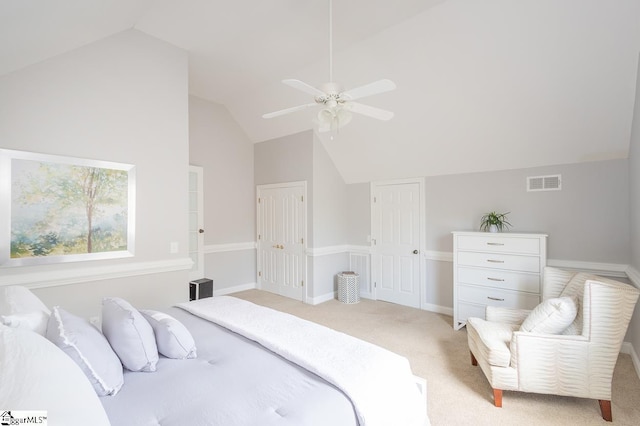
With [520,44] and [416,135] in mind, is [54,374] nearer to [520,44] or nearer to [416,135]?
[520,44]

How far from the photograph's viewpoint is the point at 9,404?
0.66 metres

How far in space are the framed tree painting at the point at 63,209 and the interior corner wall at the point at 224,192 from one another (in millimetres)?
2099

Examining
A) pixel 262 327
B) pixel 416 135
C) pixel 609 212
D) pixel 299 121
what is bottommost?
pixel 262 327

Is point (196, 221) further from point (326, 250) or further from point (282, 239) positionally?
point (326, 250)

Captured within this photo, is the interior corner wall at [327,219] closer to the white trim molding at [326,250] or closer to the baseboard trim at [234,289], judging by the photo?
the white trim molding at [326,250]

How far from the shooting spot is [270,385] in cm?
131

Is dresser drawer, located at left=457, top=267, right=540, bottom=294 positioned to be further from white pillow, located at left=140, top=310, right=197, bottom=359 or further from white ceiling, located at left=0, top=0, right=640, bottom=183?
white pillow, located at left=140, top=310, right=197, bottom=359

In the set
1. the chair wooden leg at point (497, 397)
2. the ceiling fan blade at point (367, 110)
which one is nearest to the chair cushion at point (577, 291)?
the chair wooden leg at point (497, 397)

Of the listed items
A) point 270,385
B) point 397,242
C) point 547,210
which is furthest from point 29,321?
point 547,210

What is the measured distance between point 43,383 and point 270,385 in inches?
31.4

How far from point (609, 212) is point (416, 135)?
7.27ft

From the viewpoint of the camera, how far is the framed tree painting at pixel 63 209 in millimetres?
2301

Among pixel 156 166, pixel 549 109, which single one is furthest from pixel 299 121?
pixel 549 109

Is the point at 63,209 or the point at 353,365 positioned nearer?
the point at 353,365
